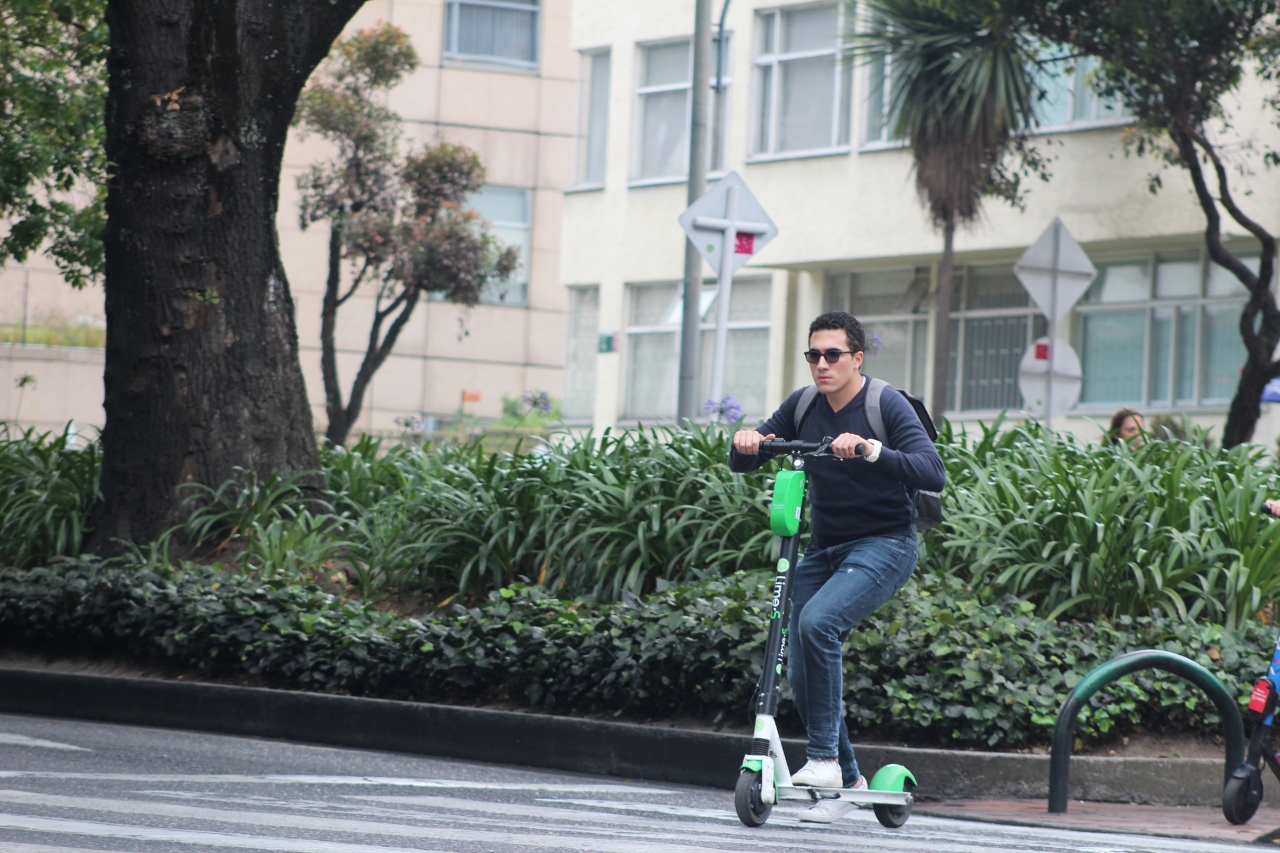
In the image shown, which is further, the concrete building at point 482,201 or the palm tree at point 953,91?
the concrete building at point 482,201

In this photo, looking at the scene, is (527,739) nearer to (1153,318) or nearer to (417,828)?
(417,828)

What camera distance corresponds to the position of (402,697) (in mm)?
9344

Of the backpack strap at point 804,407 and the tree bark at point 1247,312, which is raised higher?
the tree bark at point 1247,312

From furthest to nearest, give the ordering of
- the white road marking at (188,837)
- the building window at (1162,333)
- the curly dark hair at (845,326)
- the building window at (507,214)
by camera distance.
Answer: the building window at (507,214), the building window at (1162,333), the curly dark hair at (845,326), the white road marking at (188,837)

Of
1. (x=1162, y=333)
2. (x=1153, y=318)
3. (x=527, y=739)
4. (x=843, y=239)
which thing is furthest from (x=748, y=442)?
(x=843, y=239)

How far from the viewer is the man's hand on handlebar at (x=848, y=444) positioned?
6.03 meters

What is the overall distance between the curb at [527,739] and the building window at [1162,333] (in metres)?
17.3

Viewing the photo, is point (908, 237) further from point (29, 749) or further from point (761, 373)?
point (29, 749)

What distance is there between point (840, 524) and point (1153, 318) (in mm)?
19551

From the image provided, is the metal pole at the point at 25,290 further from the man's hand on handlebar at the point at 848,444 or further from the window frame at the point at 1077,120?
the man's hand on handlebar at the point at 848,444

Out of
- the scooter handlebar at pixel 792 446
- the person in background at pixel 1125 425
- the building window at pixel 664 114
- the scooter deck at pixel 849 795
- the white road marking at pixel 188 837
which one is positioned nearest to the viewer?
the white road marking at pixel 188 837

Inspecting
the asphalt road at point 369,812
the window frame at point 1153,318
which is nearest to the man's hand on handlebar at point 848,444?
the asphalt road at point 369,812

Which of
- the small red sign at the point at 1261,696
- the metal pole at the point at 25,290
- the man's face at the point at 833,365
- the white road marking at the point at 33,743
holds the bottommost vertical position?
the white road marking at the point at 33,743

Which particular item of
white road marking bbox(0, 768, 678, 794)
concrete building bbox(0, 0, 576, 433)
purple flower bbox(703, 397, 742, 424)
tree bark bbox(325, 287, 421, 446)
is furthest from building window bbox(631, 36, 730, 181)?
white road marking bbox(0, 768, 678, 794)
